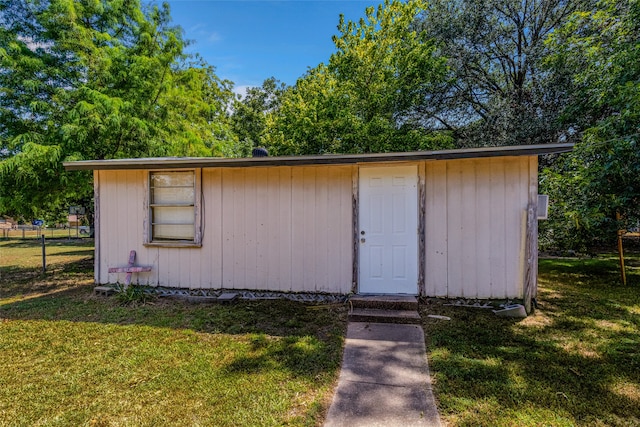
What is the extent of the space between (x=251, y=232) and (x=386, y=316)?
2.45 meters

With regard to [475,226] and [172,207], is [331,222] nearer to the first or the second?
[475,226]

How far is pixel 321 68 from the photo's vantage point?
49.7ft

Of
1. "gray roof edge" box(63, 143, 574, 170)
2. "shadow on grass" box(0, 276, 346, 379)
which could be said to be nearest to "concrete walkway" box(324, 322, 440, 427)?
"shadow on grass" box(0, 276, 346, 379)

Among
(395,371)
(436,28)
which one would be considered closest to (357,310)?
(395,371)

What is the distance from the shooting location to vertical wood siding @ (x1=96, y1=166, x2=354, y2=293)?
16.0ft

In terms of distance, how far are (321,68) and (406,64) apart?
17.3 ft

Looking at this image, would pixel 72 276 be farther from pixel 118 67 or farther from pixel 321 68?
pixel 321 68

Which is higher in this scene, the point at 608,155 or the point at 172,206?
the point at 608,155

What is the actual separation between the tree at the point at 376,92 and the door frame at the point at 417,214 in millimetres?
6153

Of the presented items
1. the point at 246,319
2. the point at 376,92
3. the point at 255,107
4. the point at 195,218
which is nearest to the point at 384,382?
the point at 246,319

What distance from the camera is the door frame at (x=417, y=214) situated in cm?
462

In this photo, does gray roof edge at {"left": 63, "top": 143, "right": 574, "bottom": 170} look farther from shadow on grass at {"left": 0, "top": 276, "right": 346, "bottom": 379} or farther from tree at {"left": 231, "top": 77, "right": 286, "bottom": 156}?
tree at {"left": 231, "top": 77, "right": 286, "bottom": 156}

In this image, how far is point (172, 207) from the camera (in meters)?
5.33

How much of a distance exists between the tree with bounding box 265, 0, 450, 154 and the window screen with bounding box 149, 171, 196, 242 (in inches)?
274
